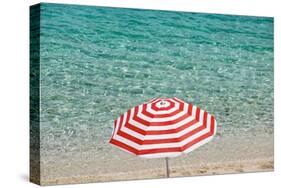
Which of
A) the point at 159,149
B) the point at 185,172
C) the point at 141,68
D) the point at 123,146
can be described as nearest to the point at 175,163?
the point at 185,172

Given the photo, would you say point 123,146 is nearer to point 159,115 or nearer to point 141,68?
point 159,115

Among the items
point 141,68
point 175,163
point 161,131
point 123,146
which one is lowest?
point 175,163

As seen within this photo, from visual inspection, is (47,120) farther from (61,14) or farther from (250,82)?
(250,82)

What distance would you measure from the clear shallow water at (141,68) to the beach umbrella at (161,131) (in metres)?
0.57

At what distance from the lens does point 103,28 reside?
1211 cm

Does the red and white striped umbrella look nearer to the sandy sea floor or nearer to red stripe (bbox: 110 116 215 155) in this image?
red stripe (bbox: 110 116 215 155)

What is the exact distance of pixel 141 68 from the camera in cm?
1236

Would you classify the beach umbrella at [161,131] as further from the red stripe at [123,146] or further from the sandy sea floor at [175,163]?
the sandy sea floor at [175,163]

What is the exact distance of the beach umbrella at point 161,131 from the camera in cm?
1122

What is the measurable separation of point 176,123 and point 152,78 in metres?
1.42

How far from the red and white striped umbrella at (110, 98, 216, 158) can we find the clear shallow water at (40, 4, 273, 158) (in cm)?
62

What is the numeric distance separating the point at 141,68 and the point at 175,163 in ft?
6.66

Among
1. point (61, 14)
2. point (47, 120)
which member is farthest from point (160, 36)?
point (47, 120)

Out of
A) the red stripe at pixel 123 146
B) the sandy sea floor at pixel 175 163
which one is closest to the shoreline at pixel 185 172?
the sandy sea floor at pixel 175 163
